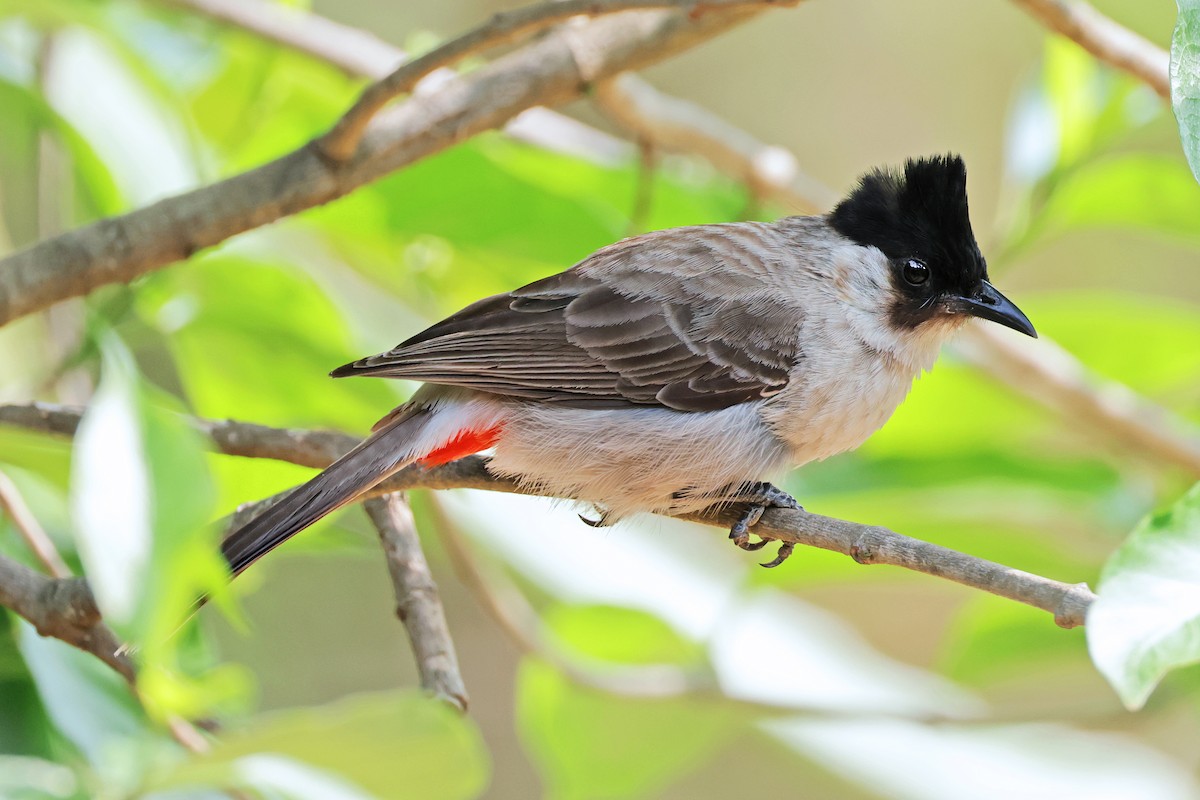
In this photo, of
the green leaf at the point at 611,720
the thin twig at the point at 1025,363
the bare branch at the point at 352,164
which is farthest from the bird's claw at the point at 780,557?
the thin twig at the point at 1025,363

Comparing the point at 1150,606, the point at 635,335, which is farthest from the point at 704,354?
the point at 1150,606

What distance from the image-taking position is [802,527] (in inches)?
76.2

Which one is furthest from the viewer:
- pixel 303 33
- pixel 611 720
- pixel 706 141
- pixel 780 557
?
pixel 706 141

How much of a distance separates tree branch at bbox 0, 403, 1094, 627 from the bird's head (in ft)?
2.31

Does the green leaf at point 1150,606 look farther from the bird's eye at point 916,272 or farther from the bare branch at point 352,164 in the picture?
the bird's eye at point 916,272

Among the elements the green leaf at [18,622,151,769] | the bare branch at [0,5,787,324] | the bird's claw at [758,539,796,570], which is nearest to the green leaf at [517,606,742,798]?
the bird's claw at [758,539,796,570]

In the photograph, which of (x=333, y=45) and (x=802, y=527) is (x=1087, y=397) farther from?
(x=333, y=45)

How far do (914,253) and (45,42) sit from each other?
200 cm

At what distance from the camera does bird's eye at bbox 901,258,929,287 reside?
2.71 meters

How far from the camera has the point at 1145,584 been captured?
3.87ft

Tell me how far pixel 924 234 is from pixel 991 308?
238mm

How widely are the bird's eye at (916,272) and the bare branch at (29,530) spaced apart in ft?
5.93

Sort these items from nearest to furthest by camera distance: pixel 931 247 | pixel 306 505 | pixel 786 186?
pixel 306 505, pixel 931 247, pixel 786 186

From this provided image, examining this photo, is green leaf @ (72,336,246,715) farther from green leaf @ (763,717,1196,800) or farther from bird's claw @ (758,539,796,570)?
green leaf @ (763,717,1196,800)
